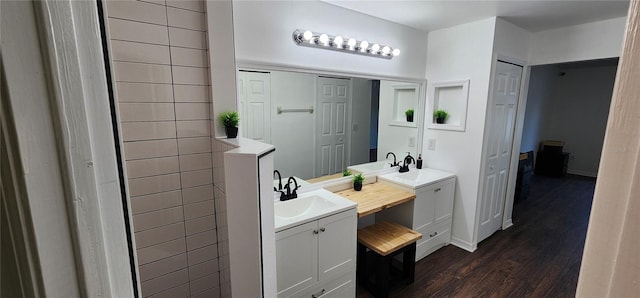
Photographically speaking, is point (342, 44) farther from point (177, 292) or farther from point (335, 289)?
point (177, 292)

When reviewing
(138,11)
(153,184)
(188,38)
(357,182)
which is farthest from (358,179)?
(138,11)

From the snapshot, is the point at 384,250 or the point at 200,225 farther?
the point at 384,250

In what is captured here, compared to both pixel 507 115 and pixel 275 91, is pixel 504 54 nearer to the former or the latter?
pixel 507 115

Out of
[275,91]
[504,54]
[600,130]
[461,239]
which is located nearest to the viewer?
[275,91]

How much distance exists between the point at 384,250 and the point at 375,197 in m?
0.50

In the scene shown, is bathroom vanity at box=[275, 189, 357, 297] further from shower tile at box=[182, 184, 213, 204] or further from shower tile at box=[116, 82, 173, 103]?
shower tile at box=[116, 82, 173, 103]

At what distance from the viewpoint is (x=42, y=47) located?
0.81 ft

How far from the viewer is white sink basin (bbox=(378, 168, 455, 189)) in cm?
260

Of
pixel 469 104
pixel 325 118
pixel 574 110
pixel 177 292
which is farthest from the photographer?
pixel 574 110

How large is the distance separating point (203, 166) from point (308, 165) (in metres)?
0.99

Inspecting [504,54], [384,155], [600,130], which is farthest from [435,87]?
[600,130]

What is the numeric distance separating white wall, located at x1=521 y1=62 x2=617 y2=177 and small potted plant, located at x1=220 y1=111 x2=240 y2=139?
19.6 ft

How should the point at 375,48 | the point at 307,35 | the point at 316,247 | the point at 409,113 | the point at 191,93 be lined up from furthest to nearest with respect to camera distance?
the point at 409,113
the point at 375,48
the point at 307,35
the point at 316,247
the point at 191,93

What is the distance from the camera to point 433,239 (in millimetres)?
2824
